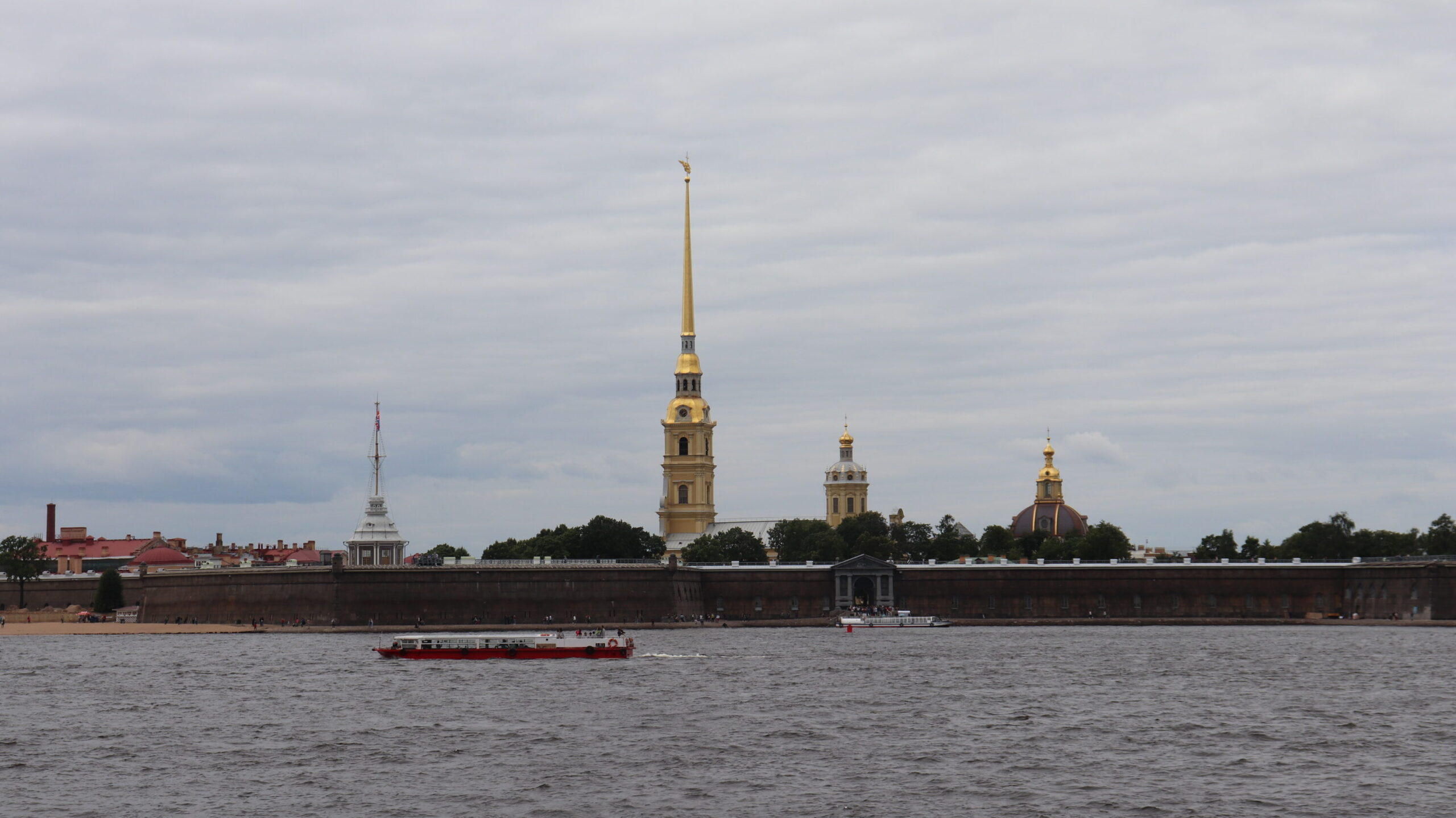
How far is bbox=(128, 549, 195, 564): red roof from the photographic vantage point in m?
166

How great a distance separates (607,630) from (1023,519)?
9040 cm

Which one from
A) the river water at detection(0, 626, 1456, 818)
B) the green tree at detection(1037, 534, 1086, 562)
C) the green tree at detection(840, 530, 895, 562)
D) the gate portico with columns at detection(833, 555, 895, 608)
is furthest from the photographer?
the green tree at detection(1037, 534, 1086, 562)

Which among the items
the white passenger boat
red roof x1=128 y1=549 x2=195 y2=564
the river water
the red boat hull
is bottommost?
the river water

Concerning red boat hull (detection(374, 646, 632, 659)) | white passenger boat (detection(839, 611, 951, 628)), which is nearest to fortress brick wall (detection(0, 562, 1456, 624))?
white passenger boat (detection(839, 611, 951, 628))

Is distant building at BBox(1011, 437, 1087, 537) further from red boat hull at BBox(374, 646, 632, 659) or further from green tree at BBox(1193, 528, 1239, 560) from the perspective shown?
red boat hull at BBox(374, 646, 632, 659)

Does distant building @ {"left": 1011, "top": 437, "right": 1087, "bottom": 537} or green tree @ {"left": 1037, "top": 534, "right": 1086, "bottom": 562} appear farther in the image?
distant building @ {"left": 1011, "top": 437, "right": 1087, "bottom": 537}

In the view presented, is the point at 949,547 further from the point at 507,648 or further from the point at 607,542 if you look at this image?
the point at 507,648

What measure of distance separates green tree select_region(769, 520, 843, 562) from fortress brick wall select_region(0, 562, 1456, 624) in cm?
2319

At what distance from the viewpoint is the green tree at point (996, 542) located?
552 ft

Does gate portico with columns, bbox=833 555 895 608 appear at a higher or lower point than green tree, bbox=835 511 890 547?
lower

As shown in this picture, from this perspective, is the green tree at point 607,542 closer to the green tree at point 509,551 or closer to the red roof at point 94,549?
the green tree at point 509,551

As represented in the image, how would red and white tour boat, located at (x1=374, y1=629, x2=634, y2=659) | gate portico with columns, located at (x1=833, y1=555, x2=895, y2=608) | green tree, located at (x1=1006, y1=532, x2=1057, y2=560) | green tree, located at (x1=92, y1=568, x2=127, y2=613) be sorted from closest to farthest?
red and white tour boat, located at (x1=374, y1=629, x2=634, y2=659) → gate portico with columns, located at (x1=833, y1=555, x2=895, y2=608) → green tree, located at (x1=92, y1=568, x2=127, y2=613) → green tree, located at (x1=1006, y1=532, x2=1057, y2=560)

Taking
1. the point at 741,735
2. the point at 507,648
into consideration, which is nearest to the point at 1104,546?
the point at 507,648

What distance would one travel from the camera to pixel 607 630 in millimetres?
118312
